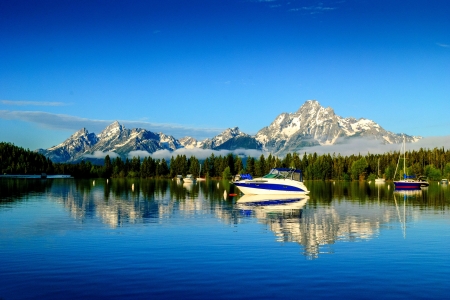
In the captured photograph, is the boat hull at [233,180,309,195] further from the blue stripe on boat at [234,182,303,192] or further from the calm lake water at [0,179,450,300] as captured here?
the calm lake water at [0,179,450,300]

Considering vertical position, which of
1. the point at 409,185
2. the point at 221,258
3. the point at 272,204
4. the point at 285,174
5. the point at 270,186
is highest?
the point at 285,174

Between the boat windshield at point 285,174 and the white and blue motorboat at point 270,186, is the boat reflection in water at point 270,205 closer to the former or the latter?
the white and blue motorboat at point 270,186

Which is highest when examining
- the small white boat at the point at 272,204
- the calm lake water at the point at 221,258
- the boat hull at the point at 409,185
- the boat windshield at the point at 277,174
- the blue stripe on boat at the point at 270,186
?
the boat windshield at the point at 277,174

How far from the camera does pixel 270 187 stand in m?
85.8

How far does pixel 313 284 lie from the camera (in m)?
21.1

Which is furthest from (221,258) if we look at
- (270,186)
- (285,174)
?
(285,174)

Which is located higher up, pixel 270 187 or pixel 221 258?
pixel 270 187

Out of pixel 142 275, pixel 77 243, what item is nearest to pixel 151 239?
pixel 77 243

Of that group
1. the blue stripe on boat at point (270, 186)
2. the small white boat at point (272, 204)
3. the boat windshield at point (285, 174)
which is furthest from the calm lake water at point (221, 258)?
the boat windshield at point (285, 174)

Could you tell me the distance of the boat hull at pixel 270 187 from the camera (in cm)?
8575

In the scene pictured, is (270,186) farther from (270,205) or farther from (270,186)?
(270,205)

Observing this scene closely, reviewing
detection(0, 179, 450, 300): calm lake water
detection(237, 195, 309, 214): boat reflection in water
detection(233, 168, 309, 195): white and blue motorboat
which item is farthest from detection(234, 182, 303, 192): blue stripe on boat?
detection(0, 179, 450, 300): calm lake water

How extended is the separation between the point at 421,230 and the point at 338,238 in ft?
32.8

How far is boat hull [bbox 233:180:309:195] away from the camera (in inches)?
3376
